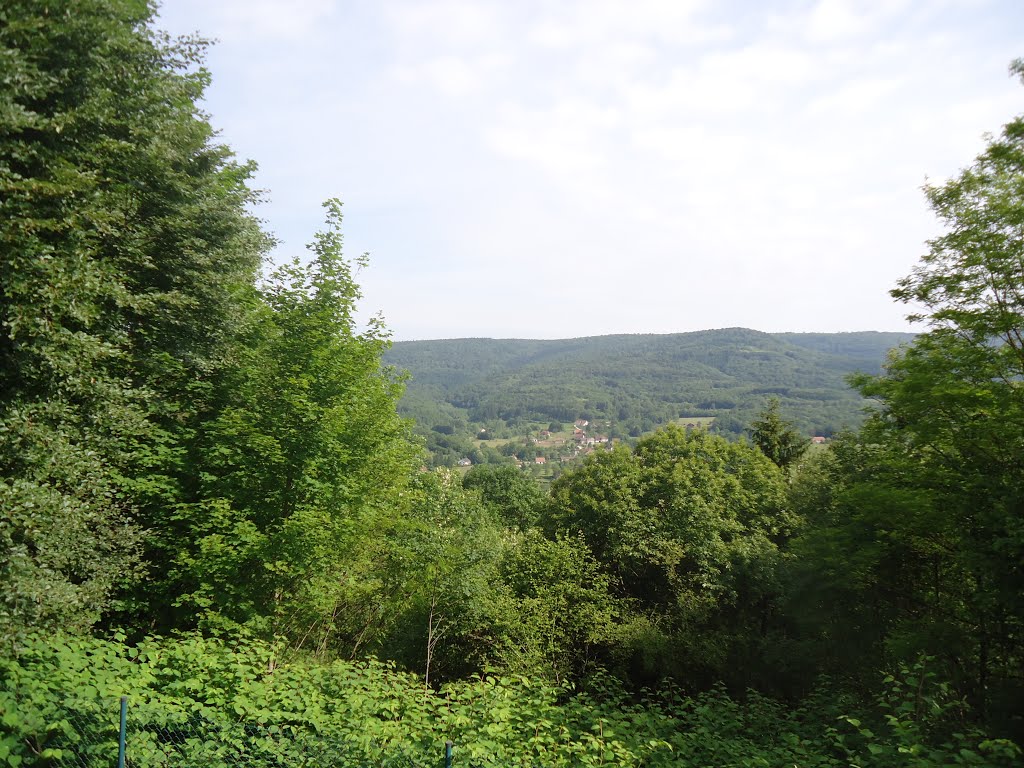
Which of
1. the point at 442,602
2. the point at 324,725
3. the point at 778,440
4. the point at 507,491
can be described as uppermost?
the point at 778,440

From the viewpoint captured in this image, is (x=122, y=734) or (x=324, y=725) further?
(x=324, y=725)

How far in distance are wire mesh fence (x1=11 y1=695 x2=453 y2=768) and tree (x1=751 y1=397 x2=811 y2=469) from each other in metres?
28.2

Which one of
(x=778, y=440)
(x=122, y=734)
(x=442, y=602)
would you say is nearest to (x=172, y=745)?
(x=122, y=734)

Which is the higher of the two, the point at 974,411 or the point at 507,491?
the point at 974,411

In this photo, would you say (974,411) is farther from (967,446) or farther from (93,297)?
(93,297)

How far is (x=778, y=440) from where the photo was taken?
2977 cm

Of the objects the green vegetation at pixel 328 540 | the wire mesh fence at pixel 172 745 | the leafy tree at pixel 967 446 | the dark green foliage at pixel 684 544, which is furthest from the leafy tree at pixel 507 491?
the wire mesh fence at pixel 172 745

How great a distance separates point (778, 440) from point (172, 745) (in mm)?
30471

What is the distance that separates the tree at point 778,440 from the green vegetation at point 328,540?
13301 mm

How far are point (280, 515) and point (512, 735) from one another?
6303mm

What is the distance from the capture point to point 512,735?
21.5 ft

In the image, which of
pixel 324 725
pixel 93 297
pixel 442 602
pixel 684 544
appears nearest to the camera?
pixel 324 725

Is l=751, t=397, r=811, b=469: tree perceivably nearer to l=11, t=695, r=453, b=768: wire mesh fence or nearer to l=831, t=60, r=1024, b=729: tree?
l=831, t=60, r=1024, b=729: tree

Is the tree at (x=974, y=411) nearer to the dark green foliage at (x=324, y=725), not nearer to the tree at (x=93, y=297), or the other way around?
the dark green foliage at (x=324, y=725)
